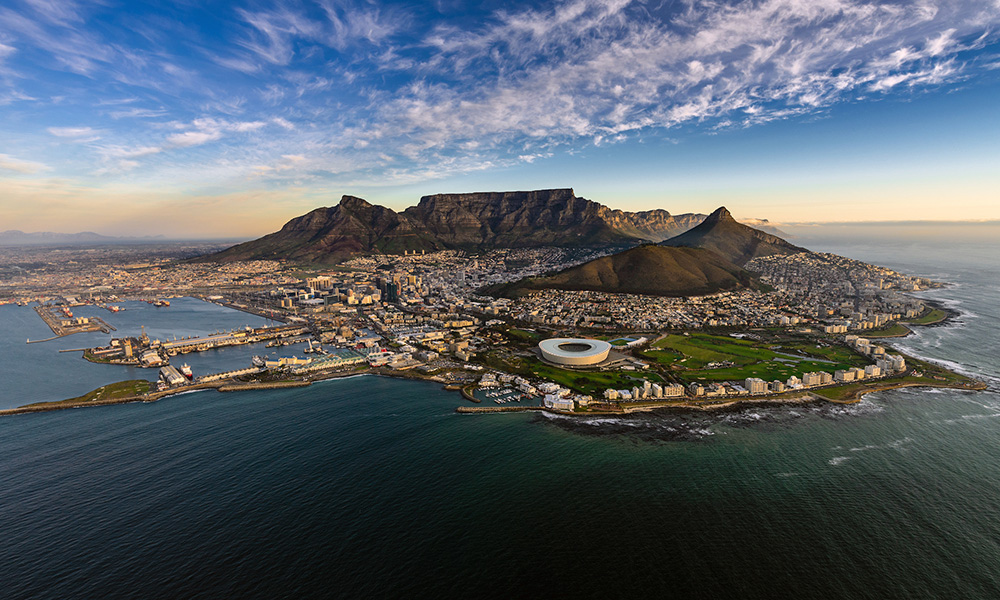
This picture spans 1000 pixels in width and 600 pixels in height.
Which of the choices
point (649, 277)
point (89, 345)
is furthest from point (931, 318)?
point (89, 345)

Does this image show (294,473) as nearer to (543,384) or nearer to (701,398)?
Result: (543,384)

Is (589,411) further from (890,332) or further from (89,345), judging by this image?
A: (89,345)

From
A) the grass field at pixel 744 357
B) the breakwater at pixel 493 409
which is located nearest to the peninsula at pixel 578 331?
the breakwater at pixel 493 409

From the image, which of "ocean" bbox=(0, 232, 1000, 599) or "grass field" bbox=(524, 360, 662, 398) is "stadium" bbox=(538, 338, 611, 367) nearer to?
"grass field" bbox=(524, 360, 662, 398)

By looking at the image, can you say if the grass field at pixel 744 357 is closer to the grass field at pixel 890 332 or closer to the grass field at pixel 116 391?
the grass field at pixel 890 332

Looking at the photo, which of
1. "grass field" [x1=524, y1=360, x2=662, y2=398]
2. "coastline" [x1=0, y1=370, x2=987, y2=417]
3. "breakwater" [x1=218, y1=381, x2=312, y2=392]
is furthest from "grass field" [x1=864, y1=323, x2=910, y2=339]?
"breakwater" [x1=218, y1=381, x2=312, y2=392]

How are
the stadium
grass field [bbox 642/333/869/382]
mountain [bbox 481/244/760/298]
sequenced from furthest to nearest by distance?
mountain [bbox 481/244/760/298] < the stadium < grass field [bbox 642/333/869/382]

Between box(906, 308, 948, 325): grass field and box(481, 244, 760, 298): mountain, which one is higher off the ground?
box(481, 244, 760, 298): mountain

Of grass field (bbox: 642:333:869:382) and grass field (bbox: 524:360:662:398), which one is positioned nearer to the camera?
grass field (bbox: 524:360:662:398)
